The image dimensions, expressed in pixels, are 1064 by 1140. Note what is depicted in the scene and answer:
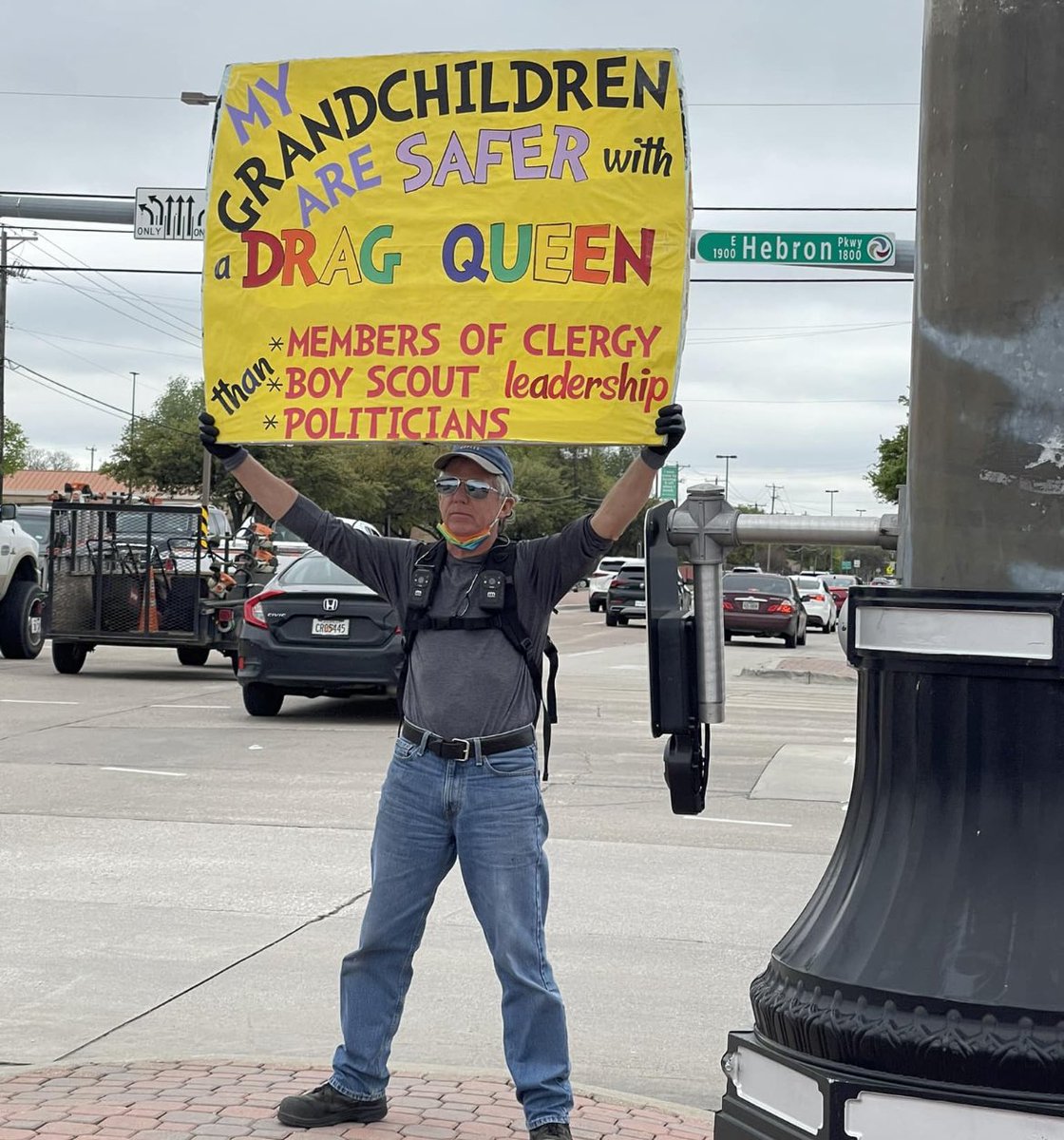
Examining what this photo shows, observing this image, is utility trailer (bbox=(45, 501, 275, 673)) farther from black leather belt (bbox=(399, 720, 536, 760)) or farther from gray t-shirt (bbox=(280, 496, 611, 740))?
black leather belt (bbox=(399, 720, 536, 760))

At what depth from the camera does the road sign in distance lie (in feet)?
59.6

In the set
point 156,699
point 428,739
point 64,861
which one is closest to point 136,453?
point 156,699

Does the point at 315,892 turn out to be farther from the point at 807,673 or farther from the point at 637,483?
the point at 807,673

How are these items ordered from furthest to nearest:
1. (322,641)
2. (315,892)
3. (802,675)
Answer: (802,675) < (322,641) < (315,892)

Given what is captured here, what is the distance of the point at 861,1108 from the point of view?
2.24 meters

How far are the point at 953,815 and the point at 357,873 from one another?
20.5 ft

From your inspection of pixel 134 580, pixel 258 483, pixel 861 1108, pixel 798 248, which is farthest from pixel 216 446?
pixel 798 248

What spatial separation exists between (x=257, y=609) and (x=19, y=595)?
8.18m

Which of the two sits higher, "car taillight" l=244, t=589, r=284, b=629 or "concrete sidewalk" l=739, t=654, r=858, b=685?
"car taillight" l=244, t=589, r=284, b=629

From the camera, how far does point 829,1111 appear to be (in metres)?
2.27

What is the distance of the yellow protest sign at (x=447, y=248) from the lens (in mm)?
4102

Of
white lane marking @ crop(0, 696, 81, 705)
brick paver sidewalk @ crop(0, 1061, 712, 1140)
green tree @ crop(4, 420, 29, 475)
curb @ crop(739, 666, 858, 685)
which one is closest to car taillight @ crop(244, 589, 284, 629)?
white lane marking @ crop(0, 696, 81, 705)

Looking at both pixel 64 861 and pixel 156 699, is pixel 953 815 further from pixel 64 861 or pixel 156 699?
pixel 156 699

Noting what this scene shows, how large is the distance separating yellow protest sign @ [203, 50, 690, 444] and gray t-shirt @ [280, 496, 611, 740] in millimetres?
428
